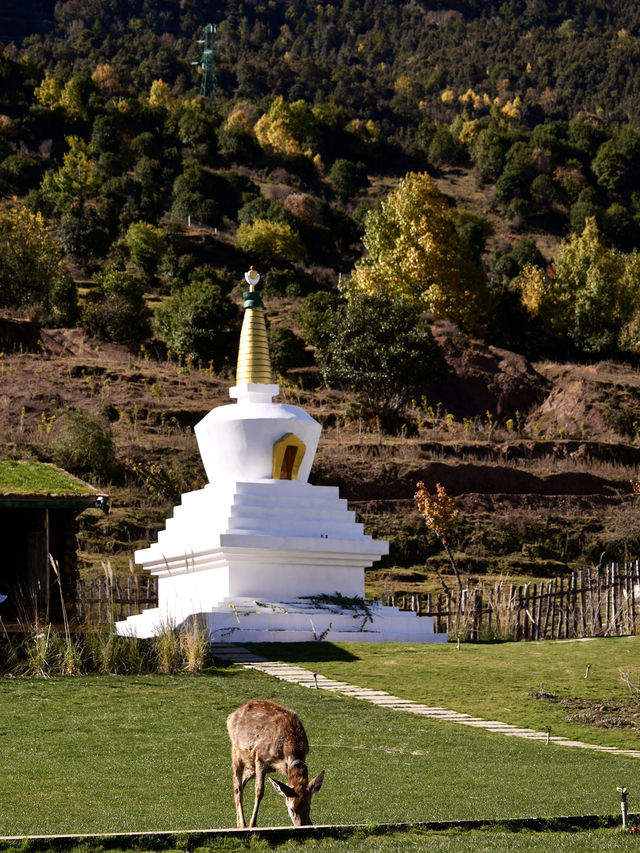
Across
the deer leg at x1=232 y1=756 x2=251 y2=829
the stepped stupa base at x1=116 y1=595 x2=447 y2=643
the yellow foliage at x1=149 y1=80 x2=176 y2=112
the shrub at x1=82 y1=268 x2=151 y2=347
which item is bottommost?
the stepped stupa base at x1=116 y1=595 x2=447 y2=643

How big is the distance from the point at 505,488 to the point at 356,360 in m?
9.10

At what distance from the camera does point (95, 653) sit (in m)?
16.7

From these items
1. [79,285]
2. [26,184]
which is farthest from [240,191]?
[79,285]

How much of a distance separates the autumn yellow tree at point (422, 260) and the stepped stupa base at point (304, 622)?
3453 cm

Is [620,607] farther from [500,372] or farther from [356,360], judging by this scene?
[500,372]

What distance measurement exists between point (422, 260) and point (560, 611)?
120ft

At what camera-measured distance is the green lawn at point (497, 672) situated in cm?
1501

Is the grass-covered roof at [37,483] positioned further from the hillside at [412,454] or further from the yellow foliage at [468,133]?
the yellow foliage at [468,133]

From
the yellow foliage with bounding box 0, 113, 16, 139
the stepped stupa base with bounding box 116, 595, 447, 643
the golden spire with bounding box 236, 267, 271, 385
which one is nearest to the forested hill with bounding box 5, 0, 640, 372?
the yellow foliage with bounding box 0, 113, 16, 139

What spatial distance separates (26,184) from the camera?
7425 cm

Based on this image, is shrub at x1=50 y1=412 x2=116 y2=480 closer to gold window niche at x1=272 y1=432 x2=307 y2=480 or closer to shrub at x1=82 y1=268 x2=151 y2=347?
gold window niche at x1=272 y1=432 x2=307 y2=480

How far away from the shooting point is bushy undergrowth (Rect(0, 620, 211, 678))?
53.6 feet

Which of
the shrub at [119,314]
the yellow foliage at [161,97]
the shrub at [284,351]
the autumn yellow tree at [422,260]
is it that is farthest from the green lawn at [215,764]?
the yellow foliage at [161,97]

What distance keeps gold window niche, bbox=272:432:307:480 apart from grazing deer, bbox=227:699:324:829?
1517cm
